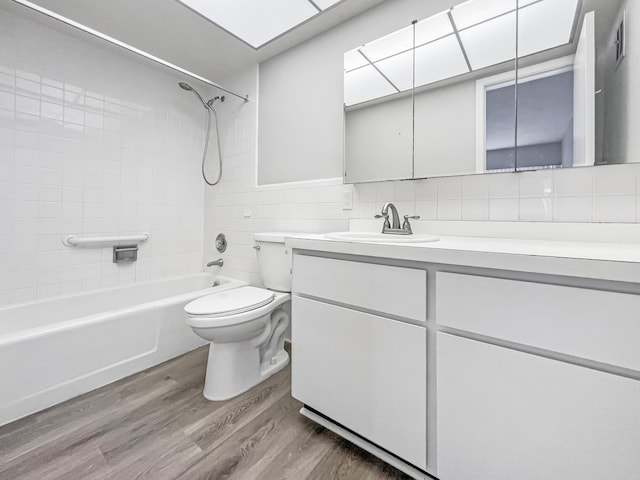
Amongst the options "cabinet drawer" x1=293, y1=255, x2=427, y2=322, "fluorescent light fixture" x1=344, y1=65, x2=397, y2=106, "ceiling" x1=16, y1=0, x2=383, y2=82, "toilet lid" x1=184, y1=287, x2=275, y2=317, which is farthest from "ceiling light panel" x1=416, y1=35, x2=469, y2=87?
"toilet lid" x1=184, y1=287, x2=275, y2=317

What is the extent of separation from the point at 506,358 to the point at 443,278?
0.25m

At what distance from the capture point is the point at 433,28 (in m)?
Answer: 1.37

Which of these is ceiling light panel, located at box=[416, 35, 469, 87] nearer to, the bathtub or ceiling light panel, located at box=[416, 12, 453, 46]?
ceiling light panel, located at box=[416, 12, 453, 46]

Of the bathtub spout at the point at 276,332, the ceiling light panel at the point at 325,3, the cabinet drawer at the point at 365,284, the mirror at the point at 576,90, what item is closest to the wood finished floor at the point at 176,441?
the bathtub spout at the point at 276,332

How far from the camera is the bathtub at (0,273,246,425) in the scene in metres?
1.25

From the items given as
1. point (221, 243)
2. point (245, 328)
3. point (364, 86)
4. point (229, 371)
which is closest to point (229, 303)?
point (245, 328)

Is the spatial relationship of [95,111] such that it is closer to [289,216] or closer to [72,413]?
[289,216]

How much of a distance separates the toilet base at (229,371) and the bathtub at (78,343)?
0.49m

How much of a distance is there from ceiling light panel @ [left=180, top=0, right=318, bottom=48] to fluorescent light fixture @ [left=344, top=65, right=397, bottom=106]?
1.44 ft

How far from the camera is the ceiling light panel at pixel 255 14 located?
1.58 m

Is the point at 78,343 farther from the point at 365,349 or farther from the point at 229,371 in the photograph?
the point at 365,349

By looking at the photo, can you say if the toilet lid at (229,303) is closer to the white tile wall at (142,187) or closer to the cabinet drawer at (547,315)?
the white tile wall at (142,187)

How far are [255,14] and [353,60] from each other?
654 mm

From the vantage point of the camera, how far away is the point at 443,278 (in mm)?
829
